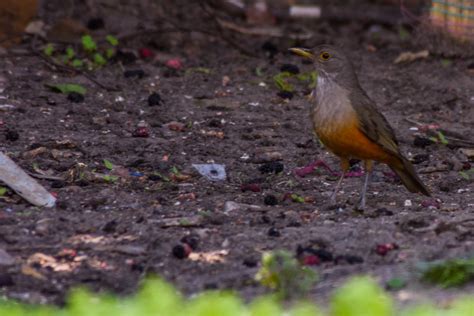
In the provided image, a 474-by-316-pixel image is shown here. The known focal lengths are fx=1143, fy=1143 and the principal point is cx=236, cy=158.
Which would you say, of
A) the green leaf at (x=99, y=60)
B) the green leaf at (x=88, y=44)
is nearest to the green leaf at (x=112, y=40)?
the green leaf at (x=88, y=44)

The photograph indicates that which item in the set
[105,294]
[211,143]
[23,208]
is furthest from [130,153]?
[105,294]

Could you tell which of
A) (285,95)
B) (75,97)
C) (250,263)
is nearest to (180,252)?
(250,263)

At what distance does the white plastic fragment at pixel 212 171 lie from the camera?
8.46m

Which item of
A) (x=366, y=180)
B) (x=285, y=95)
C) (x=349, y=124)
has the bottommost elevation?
(x=285, y=95)

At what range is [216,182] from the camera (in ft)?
27.4

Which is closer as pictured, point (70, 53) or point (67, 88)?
point (67, 88)

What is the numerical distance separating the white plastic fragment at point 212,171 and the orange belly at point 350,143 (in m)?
1.01

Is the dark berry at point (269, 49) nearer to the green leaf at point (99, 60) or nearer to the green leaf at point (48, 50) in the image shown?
the green leaf at point (99, 60)

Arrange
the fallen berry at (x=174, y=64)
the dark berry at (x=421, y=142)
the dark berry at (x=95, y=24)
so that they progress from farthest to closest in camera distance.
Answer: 1. the dark berry at (x=95, y=24)
2. the fallen berry at (x=174, y=64)
3. the dark berry at (x=421, y=142)

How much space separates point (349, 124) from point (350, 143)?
0.43 ft

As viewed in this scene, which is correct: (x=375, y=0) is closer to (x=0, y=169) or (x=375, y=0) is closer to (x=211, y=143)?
(x=211, y=143)

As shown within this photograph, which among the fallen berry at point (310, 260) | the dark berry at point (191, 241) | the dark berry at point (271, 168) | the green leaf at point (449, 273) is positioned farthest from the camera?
the dark berry at point (271, 168)

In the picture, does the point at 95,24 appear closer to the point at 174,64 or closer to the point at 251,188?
the point at 174,64

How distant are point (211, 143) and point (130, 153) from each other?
2.54ft
